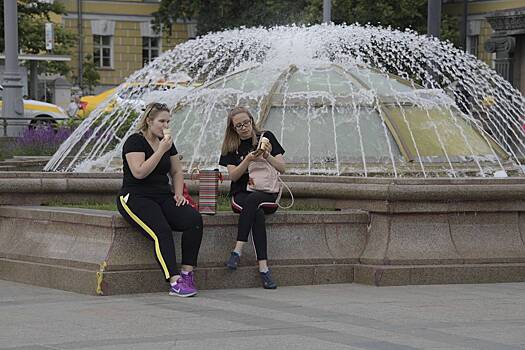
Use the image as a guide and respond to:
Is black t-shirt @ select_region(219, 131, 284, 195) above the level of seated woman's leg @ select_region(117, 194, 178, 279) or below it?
above

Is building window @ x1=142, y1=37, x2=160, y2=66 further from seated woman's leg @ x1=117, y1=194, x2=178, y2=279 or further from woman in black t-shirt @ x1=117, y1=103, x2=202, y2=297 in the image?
seated woman's leg @ x1=117, y1=194, x2=178, y2=279

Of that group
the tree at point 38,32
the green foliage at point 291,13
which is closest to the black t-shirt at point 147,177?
the tree at point 38,32

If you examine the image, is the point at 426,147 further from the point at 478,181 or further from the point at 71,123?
the point at 71,123

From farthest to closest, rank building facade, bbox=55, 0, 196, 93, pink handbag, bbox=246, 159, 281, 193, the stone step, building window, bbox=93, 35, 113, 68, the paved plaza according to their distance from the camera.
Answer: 1. building window, bbox=93, 35, 113, 68
2. building facade, bbox=55, 0, 196, 93
3. pink handbag, bbox=246, 159, 281, 193
4. the stone step
5. the paved plaza

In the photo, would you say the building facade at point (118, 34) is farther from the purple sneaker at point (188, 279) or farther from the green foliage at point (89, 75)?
the purple sneaker at point (188, 279)

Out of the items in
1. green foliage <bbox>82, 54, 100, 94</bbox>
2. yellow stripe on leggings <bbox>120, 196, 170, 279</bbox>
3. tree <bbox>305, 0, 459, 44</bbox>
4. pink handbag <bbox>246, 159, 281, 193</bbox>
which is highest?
tree <bbox>305, 0, 459, 44</bbox>

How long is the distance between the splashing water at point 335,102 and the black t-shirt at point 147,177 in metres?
2.92

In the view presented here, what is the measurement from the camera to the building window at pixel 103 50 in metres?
61.1

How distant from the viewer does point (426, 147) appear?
45.0ft

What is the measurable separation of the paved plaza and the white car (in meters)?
15.5

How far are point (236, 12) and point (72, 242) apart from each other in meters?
45.5

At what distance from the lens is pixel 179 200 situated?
10195 millimetres

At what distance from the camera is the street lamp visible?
24.9 metres

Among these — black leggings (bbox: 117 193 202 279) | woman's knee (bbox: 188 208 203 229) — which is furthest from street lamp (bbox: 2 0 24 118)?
woman's knee (bbox: 188 208 203 229)
